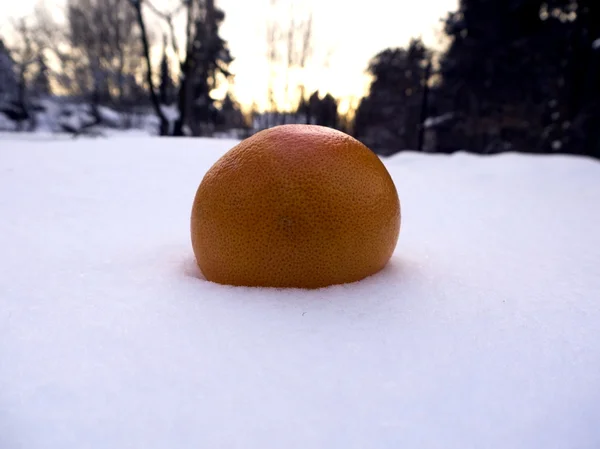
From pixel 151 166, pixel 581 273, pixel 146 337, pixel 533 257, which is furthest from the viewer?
pixel 151 166

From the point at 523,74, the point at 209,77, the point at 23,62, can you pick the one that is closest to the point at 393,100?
the point at 209,77

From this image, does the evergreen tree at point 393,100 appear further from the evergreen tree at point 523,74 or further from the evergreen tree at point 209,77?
the evergreen tree at point 209,77

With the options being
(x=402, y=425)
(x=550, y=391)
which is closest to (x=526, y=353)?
(x=550, y=391)

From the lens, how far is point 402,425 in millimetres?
1452

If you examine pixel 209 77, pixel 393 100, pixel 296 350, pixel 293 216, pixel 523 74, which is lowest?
pixel 296 350

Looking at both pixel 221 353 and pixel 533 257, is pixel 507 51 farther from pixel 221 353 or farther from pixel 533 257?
pixel 221 353

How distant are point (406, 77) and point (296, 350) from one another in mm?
36779

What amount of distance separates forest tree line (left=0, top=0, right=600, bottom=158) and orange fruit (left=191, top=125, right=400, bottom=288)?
533 inches

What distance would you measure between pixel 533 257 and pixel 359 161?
1925mm

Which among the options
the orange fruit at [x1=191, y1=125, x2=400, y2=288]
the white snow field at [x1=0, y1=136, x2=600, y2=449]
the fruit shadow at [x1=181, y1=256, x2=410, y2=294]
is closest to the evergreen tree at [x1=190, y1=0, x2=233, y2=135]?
the fruit shadow at [x1=181, y1=256, x2=410, y2=294]

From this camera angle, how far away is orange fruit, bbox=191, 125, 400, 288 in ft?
7.97

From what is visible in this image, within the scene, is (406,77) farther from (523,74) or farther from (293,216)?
(293,216)

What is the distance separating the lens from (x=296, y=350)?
1.88 meters

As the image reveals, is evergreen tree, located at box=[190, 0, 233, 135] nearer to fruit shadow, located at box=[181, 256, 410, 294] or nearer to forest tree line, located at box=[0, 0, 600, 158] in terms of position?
forest tree line, located at box=[0, 0, 600, 158]
